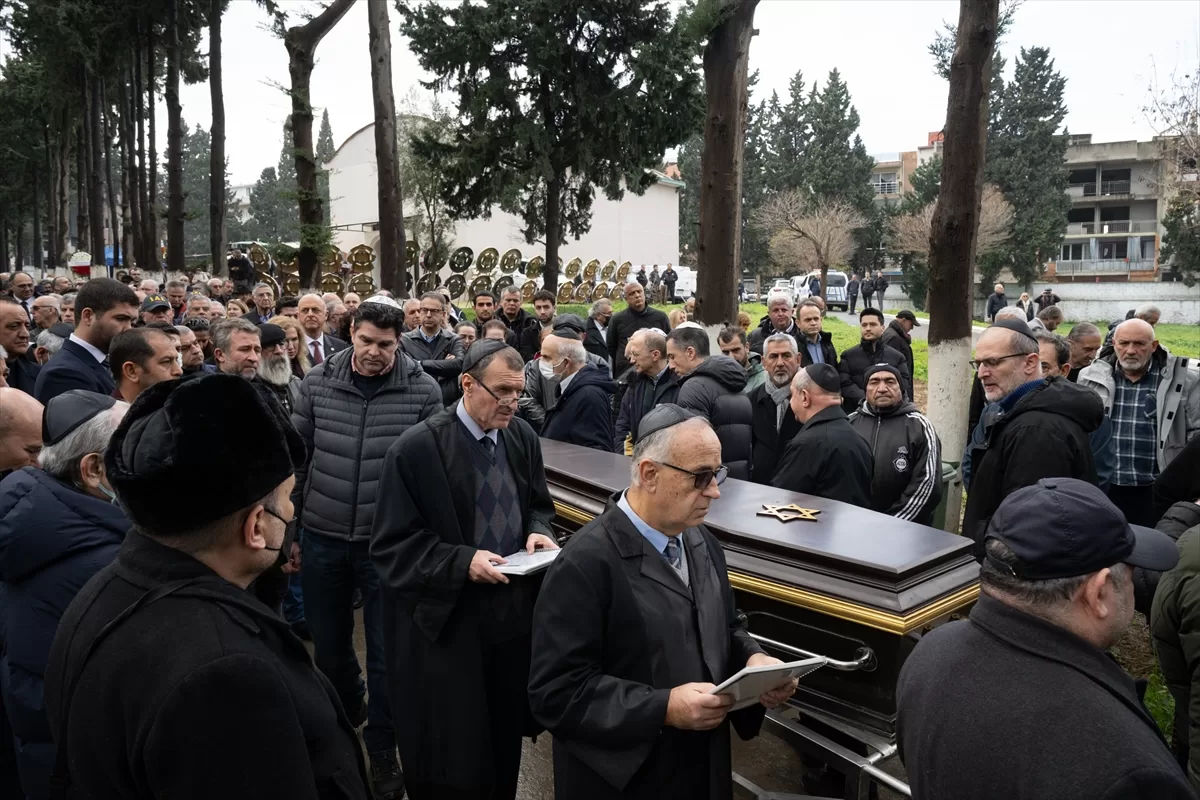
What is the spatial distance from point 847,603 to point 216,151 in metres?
17.5

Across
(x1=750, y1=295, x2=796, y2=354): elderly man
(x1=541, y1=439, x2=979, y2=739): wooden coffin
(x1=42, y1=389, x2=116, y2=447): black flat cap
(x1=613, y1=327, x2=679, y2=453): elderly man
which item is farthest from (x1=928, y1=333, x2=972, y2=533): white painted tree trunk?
(x1=42, y1=389, x2=116, y2=447): black flat cap

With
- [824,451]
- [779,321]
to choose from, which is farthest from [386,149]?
[824,451]

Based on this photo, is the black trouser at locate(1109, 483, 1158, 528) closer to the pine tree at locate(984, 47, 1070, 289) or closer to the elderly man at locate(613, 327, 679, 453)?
the elderly man at locate(613, 327, 679, 453)

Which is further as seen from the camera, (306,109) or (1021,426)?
(306,109)

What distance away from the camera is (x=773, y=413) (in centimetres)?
571

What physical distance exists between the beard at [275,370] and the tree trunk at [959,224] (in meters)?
4.72

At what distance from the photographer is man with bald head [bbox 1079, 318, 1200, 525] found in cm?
526

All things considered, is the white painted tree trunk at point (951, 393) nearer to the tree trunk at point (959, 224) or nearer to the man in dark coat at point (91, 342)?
the tree trunk at point (959, 224)

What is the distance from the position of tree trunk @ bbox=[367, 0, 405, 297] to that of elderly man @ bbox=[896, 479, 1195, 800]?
37.6 ft

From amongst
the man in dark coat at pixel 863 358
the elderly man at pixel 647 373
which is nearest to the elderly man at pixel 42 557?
the elderly man at pixel 647 373

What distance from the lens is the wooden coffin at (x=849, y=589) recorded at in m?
2.84

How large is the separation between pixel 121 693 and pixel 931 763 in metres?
1.48

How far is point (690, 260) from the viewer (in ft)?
178

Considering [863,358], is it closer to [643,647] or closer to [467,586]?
[467,586]
